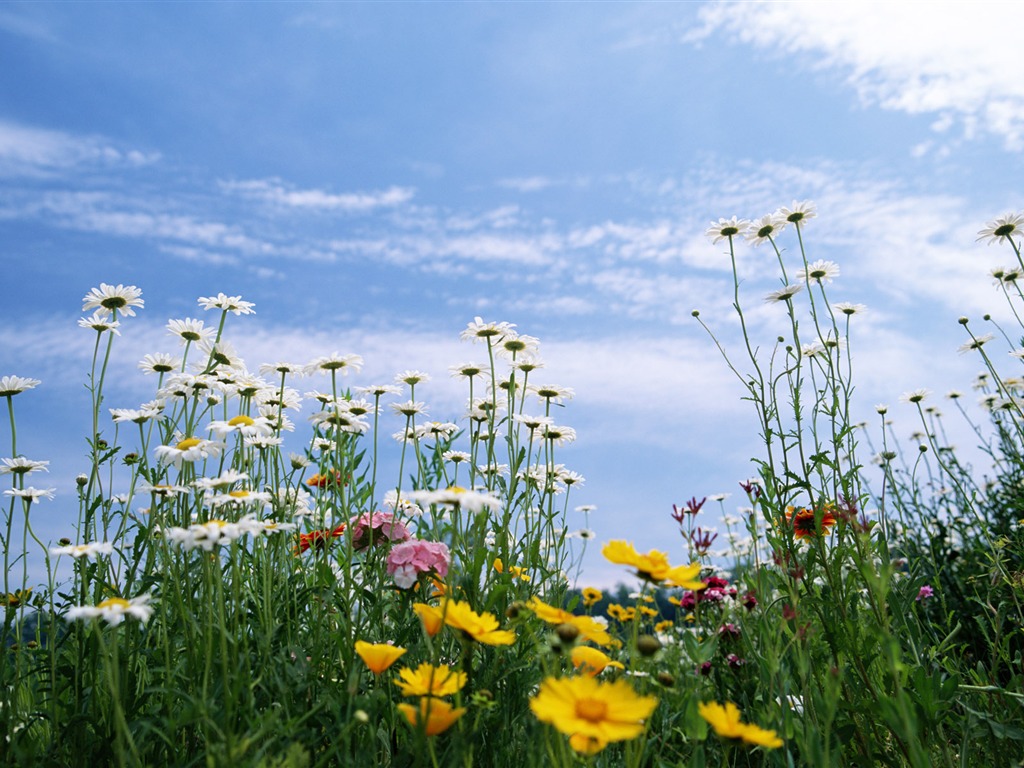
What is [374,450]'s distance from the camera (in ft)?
8.55

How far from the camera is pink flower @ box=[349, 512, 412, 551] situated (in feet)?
8.55

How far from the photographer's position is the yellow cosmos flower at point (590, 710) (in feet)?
3.45

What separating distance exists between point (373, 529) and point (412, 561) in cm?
59

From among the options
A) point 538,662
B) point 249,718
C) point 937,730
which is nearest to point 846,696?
point 937,730

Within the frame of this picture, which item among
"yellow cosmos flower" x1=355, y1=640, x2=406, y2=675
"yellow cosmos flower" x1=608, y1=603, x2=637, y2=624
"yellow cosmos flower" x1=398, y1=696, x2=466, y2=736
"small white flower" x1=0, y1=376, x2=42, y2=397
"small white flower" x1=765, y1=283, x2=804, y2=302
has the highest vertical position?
"small white flower" x1=765, y1=283, x2=804, y2=302

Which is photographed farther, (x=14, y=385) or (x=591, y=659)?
(x=14, y=385)

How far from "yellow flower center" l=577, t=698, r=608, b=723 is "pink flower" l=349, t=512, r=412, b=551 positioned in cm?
150

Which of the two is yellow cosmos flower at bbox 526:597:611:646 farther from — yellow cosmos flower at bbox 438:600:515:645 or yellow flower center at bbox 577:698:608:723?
yellow flower center at bbox 577:698:608:723

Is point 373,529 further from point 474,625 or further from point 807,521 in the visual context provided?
point 807,521

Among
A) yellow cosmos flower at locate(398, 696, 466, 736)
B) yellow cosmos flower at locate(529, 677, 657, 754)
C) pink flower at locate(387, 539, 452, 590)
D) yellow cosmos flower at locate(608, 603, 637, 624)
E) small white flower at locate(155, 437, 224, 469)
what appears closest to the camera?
yellow cosmos flower at locate(529, 677, 657, 754)

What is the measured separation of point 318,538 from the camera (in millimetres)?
2854

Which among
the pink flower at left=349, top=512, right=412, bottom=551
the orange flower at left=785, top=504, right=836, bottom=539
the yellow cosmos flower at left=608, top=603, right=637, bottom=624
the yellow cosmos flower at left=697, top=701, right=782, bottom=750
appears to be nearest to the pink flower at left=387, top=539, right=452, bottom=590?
the pink flower at left=349, top=512, right=412, bottom=551

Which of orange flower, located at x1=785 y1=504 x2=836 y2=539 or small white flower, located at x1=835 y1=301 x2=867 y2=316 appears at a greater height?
small white flower, located at x1=835 y1=301 x2=867 y2=316

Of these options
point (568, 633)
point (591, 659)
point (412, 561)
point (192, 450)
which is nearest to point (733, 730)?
point (568, 633)
